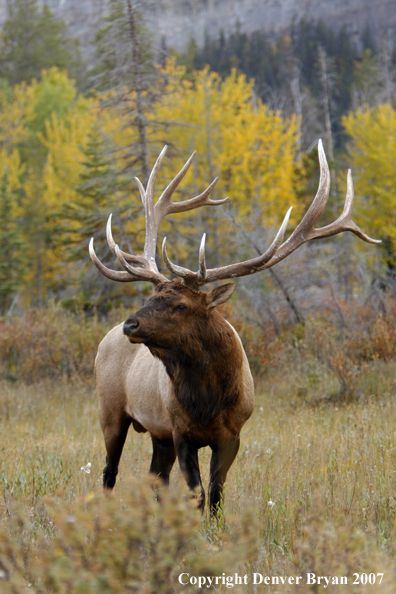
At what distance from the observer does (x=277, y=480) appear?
4.33 metres

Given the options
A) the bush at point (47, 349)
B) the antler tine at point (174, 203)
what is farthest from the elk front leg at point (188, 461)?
the bush at point (47, 349)

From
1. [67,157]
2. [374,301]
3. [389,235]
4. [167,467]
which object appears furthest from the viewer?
[67,157]

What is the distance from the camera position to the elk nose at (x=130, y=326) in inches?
139

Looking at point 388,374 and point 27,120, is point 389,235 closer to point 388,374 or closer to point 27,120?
point 388,374

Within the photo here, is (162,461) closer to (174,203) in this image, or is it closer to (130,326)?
(130,326)

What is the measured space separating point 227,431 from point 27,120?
33333 millimetres

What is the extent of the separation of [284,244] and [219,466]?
161 cm

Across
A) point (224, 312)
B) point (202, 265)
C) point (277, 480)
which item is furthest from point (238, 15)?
point (277, 480)

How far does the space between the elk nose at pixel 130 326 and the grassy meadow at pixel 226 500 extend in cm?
95

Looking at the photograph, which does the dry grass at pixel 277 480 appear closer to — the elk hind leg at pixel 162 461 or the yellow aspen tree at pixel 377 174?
the elk hind leg at pixel 162 461

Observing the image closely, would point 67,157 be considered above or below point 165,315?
below

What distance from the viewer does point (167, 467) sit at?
16.1ft

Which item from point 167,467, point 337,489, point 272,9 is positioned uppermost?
point 337,489

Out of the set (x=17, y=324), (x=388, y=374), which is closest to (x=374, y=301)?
(x=388, y=374)
